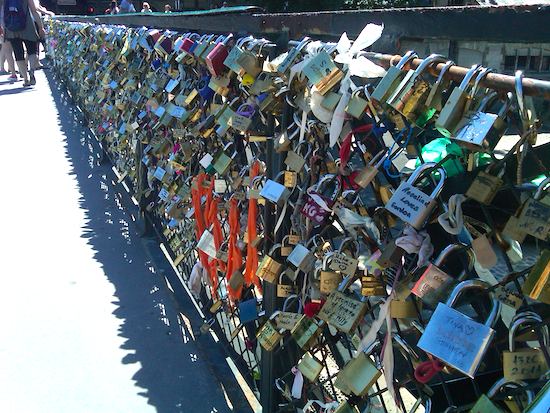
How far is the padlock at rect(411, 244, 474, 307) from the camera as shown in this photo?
1310mm

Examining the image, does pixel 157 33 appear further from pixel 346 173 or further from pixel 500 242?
pixel 500 242

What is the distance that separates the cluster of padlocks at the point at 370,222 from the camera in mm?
1219

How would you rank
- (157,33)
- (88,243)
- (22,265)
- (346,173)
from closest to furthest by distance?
(346,173)
(157,33)
(22,265)
(88,243)

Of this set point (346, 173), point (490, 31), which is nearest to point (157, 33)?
point (346, 173)

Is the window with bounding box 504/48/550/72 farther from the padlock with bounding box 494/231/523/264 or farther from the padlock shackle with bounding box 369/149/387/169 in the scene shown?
the padlock with bounding box 494/231/523/264

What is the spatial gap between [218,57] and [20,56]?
10.8m

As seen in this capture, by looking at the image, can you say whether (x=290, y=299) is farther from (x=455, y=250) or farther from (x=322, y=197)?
(x=455, y=250)

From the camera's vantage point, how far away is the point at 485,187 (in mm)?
1215

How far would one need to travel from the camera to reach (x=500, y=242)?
1264 millimetres

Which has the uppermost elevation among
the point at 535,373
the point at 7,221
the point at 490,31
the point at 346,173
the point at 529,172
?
the point at 490,31

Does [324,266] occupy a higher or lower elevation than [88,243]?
higher

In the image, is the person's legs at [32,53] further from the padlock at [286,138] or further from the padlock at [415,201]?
the padlock at [415,201]

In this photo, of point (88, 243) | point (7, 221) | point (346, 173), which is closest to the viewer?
point (346, 173)

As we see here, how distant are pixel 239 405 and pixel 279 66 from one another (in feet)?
5.14
